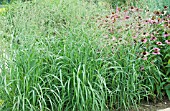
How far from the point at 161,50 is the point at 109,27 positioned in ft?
2.58

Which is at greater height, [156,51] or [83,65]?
[156,51]

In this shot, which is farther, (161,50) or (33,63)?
(161,50)

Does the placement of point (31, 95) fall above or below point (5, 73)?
below

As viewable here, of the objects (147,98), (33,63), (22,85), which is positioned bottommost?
(147,98)

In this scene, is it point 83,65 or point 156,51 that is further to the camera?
point 156,51

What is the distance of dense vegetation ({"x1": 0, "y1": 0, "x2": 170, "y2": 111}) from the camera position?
325cm

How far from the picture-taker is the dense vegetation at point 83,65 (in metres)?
3.25

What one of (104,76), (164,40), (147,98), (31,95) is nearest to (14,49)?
(31,95)

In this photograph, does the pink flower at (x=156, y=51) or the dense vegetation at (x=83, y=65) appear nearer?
the dense vegetation at (x=83, y=65)

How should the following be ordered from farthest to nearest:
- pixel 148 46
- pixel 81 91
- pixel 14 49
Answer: pixel 148 46
pixel 14 49
pixel 81 91

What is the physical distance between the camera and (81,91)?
319cm

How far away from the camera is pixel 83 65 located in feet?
10.9

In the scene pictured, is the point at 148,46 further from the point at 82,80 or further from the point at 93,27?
the point at 82,80

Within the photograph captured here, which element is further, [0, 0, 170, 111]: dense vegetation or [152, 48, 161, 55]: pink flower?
[152, 48, 161, 55]: pink flower
